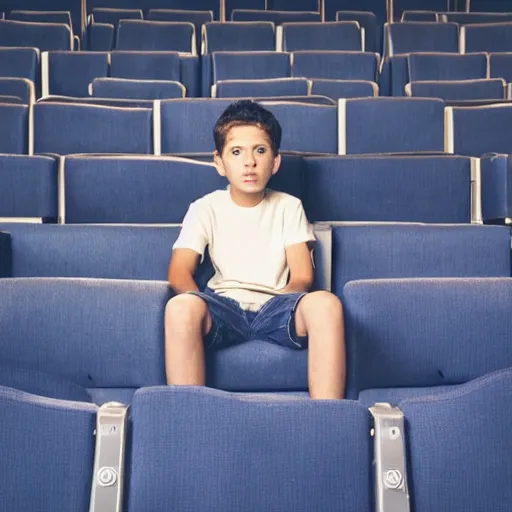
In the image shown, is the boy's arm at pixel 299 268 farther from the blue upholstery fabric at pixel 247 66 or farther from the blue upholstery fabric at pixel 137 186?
the blue upholstery fabric at pixel 247 66

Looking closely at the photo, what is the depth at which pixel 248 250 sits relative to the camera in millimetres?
552

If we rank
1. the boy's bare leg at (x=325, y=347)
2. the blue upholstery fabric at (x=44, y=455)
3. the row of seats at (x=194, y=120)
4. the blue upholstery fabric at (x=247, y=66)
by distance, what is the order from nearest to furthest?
the blue upholstery fabric at (x=44, y=455)
the boy's bare leg at (x=325, y=347)
the row of seats at (x=194, y=120)
the blue upholstery fabric at (x=247, y=66)

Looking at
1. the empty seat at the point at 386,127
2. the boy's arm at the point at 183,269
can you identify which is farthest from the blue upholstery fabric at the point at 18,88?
the boy's arm at the point at 183,269

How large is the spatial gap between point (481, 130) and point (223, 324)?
0.56 metres

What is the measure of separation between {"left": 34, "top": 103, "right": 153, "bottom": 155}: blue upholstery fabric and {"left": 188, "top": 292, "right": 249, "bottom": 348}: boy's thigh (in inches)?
17.1

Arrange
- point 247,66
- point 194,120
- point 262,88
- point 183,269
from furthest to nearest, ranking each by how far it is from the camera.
Result: point 247,66, point 262,88, point 194,120, point 183,269

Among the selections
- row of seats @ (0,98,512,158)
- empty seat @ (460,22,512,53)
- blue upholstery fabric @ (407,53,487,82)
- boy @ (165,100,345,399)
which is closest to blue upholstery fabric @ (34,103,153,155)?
row of seats @ (0,98,512,158)

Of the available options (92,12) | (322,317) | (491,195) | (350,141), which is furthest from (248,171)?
(92,12)

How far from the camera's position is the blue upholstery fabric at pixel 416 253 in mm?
564

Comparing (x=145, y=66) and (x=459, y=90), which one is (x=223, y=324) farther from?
Result: (x=145, y=66)

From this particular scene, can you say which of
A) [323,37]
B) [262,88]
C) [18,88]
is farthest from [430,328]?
[323,37]

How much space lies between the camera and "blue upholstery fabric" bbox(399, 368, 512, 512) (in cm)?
28

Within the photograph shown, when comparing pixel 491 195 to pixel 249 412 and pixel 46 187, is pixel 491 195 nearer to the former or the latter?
pixel 46 187

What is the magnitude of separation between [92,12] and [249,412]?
5.33ft
